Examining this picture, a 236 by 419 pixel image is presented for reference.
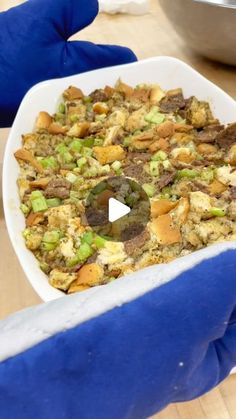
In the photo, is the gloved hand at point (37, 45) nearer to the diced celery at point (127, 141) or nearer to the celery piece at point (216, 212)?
the diced celery at point (127, 141)

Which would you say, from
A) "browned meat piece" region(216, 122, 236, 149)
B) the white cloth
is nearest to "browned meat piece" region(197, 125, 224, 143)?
"browned meat piece" region(216, 122, 236, 149)

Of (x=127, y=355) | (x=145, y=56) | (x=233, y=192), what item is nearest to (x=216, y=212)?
(x=233, y=192)

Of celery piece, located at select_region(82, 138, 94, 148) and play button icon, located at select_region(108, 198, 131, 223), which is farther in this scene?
celery piece, located at select_region(82, 138, 94, 148)

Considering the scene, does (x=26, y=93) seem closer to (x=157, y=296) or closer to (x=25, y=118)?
Result: (x=25, y=118)

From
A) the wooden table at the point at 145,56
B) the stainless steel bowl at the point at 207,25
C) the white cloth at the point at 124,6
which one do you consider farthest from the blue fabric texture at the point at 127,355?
the white cloth at the point at 124,6

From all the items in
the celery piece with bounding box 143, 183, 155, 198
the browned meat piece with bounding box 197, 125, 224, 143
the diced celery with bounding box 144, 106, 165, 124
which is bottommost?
the celery piece with bounding box 143, 183, 155, 198

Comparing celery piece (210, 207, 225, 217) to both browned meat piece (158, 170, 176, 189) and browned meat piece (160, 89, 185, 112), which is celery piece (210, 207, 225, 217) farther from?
browned meat piece (160, 89, 185, 112)

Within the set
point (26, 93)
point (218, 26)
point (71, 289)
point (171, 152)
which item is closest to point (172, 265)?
point (71, 289)
